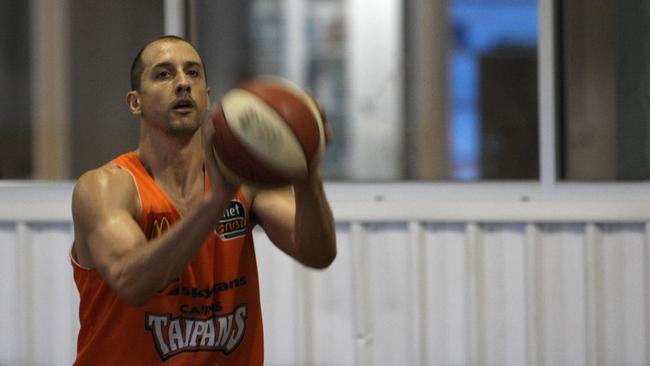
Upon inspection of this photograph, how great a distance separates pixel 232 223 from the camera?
9.41 ft

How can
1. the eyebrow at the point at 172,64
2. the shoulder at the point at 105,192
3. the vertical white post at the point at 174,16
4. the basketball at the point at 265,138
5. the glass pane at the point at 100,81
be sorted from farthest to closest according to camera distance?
the glass pane at the point at 100,81
the vertical white post at the point at 174,16
the eyebrow at the point at 172,64
the shoulder at the point at 105,192
the basketball at the point at 265,138

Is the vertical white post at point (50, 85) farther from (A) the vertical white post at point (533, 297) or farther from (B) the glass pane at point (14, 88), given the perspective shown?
(A) the vertical white post at point (533, 297)

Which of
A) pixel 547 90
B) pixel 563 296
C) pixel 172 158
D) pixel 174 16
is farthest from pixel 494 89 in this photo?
pixel 172 158

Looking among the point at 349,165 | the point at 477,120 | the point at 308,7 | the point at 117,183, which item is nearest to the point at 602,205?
the point at 477,120

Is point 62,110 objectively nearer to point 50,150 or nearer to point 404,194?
point 50,150

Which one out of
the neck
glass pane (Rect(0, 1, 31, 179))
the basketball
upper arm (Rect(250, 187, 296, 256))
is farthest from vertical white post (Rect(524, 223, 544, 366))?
glass pane (Rect(0, 1, 31, 179))

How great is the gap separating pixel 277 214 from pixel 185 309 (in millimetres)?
377

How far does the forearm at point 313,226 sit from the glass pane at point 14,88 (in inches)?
112

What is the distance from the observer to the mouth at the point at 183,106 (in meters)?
2.71

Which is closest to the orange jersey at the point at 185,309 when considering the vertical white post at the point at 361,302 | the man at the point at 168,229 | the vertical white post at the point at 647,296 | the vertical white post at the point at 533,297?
the man at the point at 168,229

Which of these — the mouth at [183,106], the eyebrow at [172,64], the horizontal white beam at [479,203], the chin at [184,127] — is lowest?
the horizontal white beam at [479,203]

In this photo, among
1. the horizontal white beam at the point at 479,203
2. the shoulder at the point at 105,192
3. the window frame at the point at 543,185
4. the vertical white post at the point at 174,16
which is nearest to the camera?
the shoulder at the point at 105,192

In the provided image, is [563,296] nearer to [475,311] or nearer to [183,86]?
[475,311]

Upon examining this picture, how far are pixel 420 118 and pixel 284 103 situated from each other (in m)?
2.43
